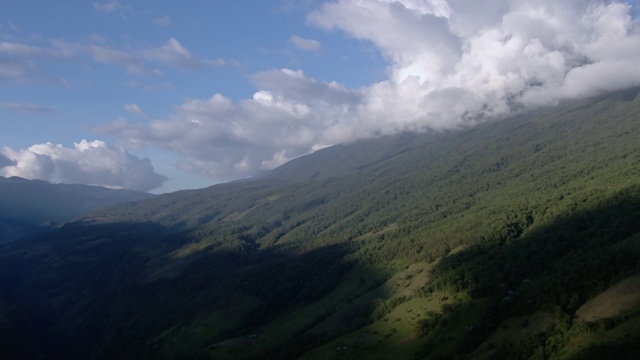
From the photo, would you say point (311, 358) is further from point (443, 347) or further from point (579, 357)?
point (579, 357)

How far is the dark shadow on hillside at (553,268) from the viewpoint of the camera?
13188 centimetres

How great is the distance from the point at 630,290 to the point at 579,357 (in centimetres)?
3341

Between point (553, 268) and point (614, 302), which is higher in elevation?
point (553, 268)

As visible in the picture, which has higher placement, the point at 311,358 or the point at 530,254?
the point at 530,254

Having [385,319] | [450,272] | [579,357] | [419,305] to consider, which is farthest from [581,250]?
[579,357]

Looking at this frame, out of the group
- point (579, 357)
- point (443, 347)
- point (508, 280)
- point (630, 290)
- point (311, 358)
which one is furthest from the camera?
point (508, 280)

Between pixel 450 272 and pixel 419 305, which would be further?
pixel 450 272

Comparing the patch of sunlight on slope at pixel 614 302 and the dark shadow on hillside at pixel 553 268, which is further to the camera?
the dark shadow on hillside at pixel 553 268

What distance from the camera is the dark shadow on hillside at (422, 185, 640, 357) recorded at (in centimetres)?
13188

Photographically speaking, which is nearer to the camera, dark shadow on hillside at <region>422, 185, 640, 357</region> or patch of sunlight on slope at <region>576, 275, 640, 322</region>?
patch of sunlight on slope at <region>576, 275, 640, 322</region>

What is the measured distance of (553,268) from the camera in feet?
523

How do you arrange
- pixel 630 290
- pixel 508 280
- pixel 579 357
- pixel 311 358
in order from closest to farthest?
pixel 579 357 < pixel 630 290 < pixel 311 358 < pixel 508 280

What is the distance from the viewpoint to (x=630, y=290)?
118m

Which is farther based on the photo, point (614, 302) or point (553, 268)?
point (553, 268)
